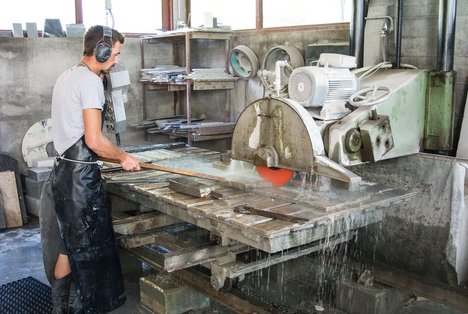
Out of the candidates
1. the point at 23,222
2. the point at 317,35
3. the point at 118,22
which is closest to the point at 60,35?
the point at 118,22

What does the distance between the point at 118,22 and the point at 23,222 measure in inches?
100

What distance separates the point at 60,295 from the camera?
2857 millimetres

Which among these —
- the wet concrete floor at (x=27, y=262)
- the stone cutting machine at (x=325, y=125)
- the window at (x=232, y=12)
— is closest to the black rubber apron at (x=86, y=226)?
the wet concrete floor at (x=27, y=262)

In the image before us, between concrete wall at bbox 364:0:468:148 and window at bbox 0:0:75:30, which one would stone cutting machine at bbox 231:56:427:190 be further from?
window at bbox 0:0:75:30

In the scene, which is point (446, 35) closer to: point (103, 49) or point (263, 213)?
point (263, 213)

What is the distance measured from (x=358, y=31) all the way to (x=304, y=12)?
1.35 meters

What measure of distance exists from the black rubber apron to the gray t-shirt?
0.06 metres

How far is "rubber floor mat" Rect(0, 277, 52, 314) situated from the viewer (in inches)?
119

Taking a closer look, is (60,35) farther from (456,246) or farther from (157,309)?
(456,246)

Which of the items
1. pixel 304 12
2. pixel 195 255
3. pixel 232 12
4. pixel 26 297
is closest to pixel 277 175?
pixel 195 255

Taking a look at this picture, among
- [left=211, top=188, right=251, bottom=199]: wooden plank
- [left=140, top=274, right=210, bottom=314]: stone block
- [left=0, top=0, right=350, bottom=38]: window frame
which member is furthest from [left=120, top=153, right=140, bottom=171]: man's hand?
[left=0, top=0, right=350, bottom=38]: window frame

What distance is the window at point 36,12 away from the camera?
5312 millimetres

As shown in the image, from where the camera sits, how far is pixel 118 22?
5988mm

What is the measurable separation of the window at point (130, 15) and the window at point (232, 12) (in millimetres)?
567
